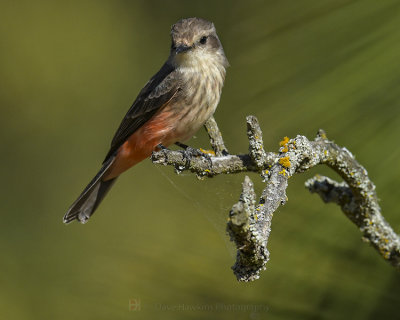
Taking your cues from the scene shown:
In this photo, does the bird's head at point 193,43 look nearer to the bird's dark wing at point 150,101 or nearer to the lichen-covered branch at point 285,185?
the bird's dark wing at point 150,101

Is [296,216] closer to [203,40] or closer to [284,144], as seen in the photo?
[284,144]

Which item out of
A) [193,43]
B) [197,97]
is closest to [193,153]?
[197,97]

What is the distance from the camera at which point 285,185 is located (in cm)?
178

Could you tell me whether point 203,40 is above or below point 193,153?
above

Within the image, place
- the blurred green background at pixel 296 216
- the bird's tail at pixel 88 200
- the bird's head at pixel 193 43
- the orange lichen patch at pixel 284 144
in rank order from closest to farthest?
1. the blurred green background at pixel 296 216
2. the orange lichen patch at pixel 284 144
3. the bird's head at pixel 193 43
4. the bird's tail at pixel 88 200

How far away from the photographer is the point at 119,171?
13.3 feet

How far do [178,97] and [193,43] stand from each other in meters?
0.36

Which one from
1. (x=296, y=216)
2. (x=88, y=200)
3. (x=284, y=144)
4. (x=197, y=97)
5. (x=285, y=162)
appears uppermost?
(x=197, y=97)

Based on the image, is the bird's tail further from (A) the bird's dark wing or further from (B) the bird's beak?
(B) the bird's beak

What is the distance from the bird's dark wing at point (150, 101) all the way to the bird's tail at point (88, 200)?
177 mm

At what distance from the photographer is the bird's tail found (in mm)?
4051

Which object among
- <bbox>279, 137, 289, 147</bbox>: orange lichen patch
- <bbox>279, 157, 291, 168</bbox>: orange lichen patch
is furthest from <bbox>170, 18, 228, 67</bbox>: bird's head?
<bbox>279, 157, 291, 168</bbox>: orange lichen patch

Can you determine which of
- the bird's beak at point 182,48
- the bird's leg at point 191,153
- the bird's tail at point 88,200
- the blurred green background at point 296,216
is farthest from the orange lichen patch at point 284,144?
the bird's tail at point 88,200

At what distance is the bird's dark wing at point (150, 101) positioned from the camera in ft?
12.1
